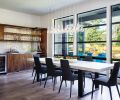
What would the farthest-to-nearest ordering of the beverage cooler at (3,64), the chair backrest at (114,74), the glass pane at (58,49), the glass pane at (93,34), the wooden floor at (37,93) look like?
1. the glass pane at (58,49)
2. the beverage cooler at (3,64)
3. the glass pane at (93,34)
4. the wooden floor at (37,93)
5. the chair backrest at (114,74)

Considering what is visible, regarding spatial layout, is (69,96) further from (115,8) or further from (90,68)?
(115,8)

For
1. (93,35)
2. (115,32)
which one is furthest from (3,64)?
(115,32)

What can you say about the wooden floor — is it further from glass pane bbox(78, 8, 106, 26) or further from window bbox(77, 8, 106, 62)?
glass pane bbox(78, 8, 106, 26)

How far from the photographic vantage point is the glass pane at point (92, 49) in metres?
5.69

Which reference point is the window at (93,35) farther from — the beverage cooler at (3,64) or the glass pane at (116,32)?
the beverage cooler at (3,64)

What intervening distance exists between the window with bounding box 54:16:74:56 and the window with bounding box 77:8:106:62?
57 centimetres

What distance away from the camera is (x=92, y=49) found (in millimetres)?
6043

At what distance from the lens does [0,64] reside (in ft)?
20.4

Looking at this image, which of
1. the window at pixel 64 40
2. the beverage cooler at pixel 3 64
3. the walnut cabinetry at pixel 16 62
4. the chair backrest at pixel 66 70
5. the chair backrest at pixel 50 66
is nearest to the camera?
the chair backrest at pixel 66 70

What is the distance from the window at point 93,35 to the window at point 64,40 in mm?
572

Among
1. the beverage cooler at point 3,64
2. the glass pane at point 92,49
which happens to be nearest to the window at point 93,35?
the glass pane at point 92,49

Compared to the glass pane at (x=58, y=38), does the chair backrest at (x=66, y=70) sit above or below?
below

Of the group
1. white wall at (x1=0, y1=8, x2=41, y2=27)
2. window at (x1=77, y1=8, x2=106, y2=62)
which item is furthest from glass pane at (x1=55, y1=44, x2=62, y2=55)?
white wall at (x1=0, y1=8, x2=41, y2=27)

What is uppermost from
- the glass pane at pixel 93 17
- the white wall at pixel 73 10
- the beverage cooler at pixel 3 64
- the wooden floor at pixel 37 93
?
the white wall at pixel 73 10
